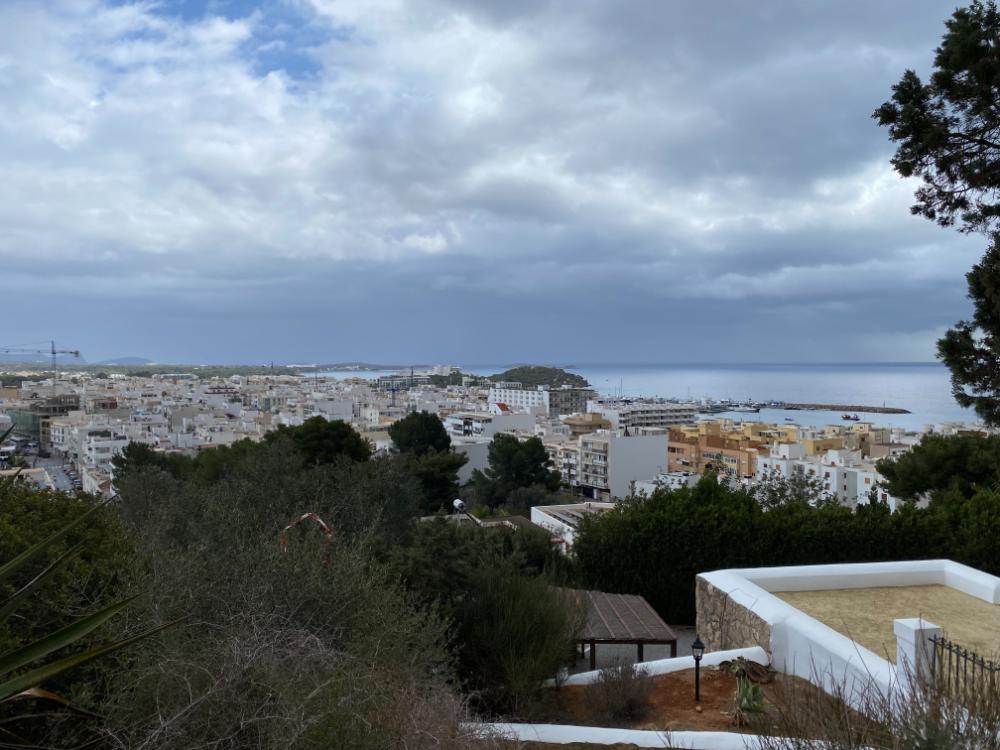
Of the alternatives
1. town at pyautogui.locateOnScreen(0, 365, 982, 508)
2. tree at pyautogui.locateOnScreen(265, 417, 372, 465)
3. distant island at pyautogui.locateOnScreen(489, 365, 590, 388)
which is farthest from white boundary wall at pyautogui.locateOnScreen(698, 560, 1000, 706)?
distant island at pyautogui.locateOnScreen(489, 365, 590, 388)

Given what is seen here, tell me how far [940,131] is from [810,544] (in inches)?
210

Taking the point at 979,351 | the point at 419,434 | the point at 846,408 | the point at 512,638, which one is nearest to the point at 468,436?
the point at 419,434

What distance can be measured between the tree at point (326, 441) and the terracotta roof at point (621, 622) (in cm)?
1296

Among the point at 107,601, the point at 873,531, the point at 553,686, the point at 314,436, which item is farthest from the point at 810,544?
the point at 314,436

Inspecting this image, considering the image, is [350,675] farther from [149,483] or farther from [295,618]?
[149,483]

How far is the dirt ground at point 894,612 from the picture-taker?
19.6ft

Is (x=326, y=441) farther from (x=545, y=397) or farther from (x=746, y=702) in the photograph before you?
(x=545, y=397)

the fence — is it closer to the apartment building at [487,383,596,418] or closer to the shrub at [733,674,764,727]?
the shrub at [733,674,764,727]

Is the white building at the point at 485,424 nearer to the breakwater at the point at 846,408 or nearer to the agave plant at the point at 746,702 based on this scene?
the agave plant at the point at 746,702

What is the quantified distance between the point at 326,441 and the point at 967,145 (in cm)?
1651

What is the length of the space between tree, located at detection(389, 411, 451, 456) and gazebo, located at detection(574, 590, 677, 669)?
25.7 meters

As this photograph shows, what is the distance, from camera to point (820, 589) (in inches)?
298

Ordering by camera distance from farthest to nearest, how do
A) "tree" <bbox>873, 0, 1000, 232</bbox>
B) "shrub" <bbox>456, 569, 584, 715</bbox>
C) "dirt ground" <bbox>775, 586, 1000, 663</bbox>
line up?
"tree" <bbox>873, 0, 1000, 232</bbox> → "dirt ground" <bbox>775, 586, 1000, 663</bbox> → "shrub" <bbox>456, 569, 584, 715</bbox>

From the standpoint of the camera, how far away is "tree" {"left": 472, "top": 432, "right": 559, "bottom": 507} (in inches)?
1345
